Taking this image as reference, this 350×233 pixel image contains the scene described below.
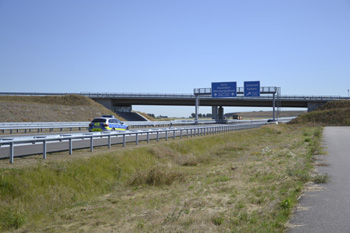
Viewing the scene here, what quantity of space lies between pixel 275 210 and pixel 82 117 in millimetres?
56843

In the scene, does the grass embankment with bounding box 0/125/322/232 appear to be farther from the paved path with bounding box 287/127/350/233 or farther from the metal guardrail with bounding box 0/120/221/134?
the metal guardrail with bounding box 0/120/221/134

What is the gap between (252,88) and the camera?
5753 cm

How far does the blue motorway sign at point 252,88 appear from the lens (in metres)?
57.2

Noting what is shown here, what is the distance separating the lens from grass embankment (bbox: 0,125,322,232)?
23.5 ft

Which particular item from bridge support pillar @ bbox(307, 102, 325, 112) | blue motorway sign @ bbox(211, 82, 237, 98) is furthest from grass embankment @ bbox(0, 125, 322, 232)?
bridge support pillar @ bbox(307, 102, 325, 112)

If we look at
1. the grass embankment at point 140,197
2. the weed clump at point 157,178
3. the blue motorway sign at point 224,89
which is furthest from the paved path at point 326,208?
the blue motorway sign at point 224,89

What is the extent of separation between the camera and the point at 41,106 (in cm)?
5603

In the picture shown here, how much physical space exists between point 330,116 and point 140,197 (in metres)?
74.3

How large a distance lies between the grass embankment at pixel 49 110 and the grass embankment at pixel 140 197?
38.3m

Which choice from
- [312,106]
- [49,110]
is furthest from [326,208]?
[312,106]

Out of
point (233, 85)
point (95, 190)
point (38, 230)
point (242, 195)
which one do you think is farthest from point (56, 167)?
point (233, 85)

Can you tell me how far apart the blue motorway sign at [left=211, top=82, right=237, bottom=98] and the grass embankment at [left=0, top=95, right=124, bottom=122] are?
2255cm

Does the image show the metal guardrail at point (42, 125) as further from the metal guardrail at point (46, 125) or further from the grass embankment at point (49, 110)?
the grass embankment at point (49, 110)

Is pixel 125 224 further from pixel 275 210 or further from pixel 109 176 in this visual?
pixel 109 176
